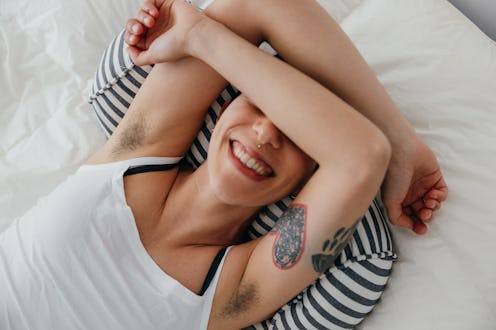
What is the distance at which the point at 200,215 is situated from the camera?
1008 millimetres

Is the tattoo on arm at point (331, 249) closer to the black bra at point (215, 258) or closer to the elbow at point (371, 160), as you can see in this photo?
the elbow at point (371, 160)

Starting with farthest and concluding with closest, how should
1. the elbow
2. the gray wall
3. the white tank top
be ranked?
the gray wall
the white tank top
the elbow

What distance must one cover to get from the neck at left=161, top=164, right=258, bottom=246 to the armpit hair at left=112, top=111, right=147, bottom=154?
0.13 metres

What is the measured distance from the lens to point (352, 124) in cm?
84

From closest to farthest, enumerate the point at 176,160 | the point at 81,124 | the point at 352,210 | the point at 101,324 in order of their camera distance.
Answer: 1. the point at 352,210
2. the point at 101,324
3. the point at 176,160
4. the point at 81,124

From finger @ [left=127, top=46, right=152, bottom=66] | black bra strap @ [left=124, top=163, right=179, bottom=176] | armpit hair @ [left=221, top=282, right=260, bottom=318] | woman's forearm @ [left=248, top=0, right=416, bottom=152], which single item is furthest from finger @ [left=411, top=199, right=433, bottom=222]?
finger @ [left=127, top=46, right=152, bottom=66]

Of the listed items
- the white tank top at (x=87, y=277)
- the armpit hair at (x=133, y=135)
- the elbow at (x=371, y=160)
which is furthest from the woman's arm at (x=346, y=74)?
the white tank top at (x=87, y=277)

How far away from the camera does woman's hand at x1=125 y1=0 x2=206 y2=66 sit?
0.96 meters

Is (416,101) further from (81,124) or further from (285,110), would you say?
(81,124)

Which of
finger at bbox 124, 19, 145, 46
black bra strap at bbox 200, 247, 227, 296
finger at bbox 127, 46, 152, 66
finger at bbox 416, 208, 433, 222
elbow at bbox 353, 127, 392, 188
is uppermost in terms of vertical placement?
finger at bbox 124, 19, 145, 46

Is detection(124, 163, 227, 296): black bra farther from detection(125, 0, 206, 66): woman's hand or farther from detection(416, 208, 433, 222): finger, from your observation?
detection(416, 208, 433, 222): finger

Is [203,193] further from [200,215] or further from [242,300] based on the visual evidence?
[242,300]

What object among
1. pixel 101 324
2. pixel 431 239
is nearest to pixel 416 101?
pixel 431 239

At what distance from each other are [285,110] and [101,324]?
53 centimetres
